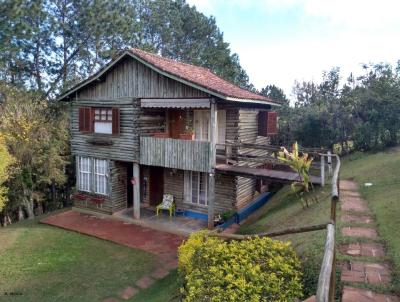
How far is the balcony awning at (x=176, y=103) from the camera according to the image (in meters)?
13.1

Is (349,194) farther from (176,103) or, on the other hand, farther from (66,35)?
(66,35)

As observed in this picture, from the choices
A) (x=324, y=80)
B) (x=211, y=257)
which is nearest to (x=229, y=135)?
(x=211, y=257)

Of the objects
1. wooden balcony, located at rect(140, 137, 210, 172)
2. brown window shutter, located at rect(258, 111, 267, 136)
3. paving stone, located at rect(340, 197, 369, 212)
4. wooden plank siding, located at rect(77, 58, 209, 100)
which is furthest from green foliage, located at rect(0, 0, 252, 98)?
paving stone, located at rect(340, 197, 369, 212)

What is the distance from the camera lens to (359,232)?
729 centimetres

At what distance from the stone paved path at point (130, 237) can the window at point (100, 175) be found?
1.36m

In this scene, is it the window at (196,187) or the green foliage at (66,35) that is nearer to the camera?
the window at (196,187)

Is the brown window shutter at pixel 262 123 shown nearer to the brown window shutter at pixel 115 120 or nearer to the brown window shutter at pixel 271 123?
the brown window shutter at pixel 271 123

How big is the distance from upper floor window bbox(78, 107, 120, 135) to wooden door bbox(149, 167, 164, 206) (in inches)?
127

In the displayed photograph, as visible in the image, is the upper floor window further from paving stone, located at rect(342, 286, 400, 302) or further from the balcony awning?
paving stone, located at rect(342, 286, 400, 302)

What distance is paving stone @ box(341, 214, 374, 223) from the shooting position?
8.12 meters

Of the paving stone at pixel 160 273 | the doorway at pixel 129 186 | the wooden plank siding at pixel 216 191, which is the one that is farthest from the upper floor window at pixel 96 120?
the paving stone at pixel 160 273

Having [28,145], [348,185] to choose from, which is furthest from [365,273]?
[28,145]

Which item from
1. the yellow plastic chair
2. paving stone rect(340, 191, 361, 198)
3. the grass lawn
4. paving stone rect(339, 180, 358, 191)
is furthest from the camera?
the yellow plastic chair

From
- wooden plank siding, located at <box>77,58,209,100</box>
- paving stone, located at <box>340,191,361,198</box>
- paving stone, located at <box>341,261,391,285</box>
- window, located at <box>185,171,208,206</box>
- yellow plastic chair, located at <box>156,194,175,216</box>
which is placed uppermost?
wooden plank siding, located at <box>77,58,209,100</box>
